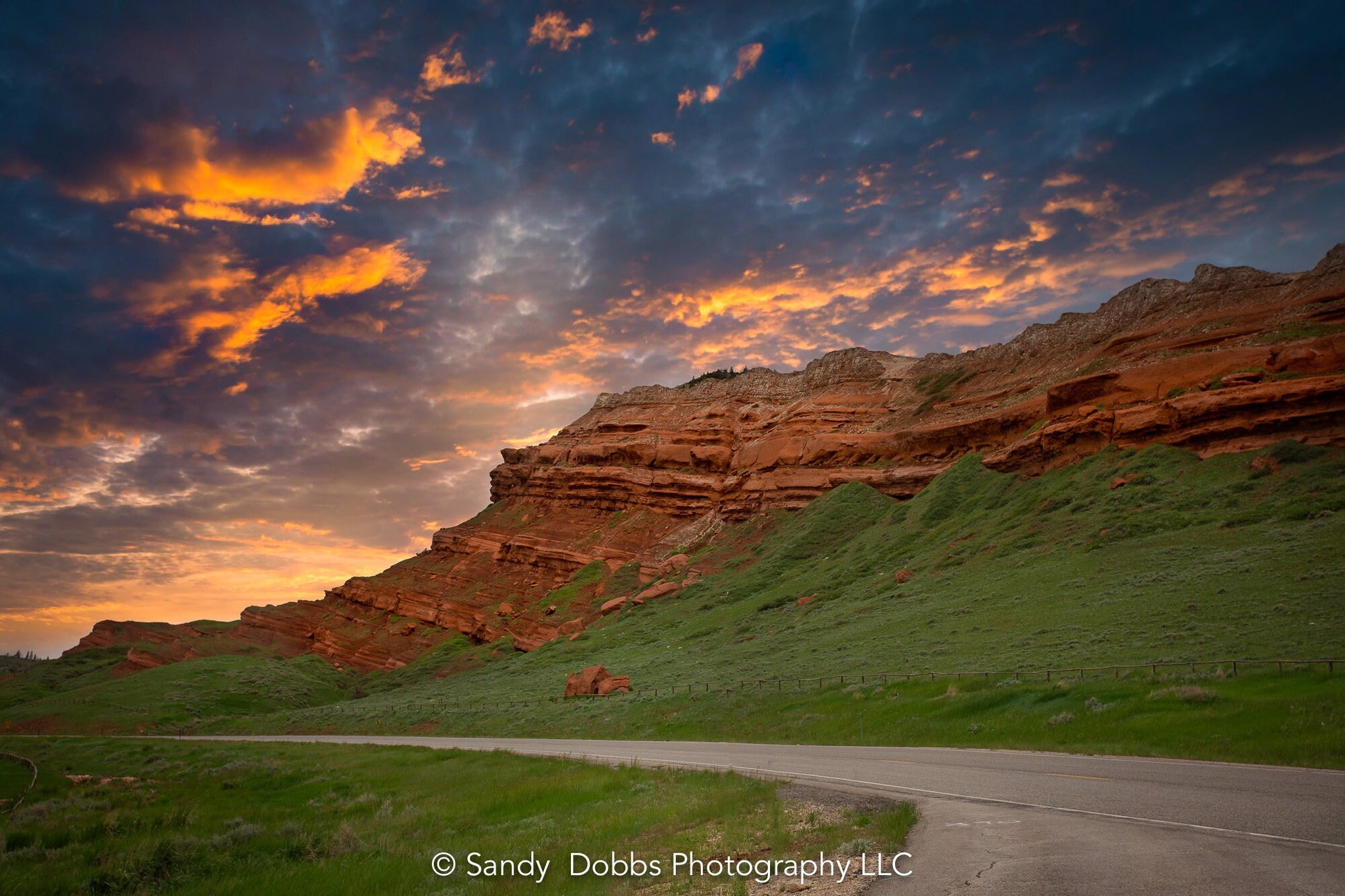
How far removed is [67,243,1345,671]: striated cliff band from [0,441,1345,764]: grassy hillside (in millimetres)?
3738

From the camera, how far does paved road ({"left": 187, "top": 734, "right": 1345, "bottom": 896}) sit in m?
6.98

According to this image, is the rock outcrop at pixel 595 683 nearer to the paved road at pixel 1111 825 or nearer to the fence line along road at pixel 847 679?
the fence line along road at pixel 847 679

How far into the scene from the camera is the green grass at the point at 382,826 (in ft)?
35.0

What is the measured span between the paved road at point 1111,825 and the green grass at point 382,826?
1.44m

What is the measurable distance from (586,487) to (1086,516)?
67356mm

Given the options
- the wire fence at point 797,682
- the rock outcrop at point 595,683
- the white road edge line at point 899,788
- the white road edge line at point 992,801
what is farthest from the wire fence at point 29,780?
the rock outcrop at point 595,683

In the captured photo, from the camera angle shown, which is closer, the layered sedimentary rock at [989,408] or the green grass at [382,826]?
the green grass at [382,826]

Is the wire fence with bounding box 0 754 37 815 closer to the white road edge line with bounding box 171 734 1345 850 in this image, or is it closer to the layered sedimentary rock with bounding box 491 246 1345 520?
the white road edge line with bounding box 171 734 1345 850

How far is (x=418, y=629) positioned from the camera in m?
86.6

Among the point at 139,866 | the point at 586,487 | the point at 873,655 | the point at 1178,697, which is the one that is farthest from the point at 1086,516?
the point at 586,487

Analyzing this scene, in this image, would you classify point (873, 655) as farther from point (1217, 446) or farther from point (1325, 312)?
point (1325, 312)

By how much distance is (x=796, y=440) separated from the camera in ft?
294

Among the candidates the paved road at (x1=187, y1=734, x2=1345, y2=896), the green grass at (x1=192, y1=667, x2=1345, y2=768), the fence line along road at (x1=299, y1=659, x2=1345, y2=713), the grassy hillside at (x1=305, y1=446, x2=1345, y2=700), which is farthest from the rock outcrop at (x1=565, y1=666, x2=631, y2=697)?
the paved road at (x1=187, y1=734, x2=1345, y2=896)

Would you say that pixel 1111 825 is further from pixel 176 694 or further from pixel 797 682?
pixel 176 694
